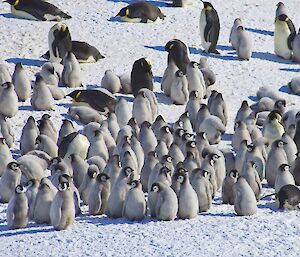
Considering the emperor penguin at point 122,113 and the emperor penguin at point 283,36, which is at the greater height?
the emperor penguin at point 283,36

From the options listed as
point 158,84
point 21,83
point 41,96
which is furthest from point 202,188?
point 158,84

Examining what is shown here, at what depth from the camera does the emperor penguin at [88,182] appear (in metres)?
9.69

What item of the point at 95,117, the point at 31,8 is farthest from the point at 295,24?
the point at 95,117

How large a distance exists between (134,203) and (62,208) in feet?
2.22

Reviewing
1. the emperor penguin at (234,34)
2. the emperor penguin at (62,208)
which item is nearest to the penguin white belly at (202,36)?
the emperor penguin at (234,34)

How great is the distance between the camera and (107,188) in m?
9.41

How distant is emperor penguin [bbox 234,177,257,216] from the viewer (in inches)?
370

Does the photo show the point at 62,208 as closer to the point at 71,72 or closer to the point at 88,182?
the point at 88,182

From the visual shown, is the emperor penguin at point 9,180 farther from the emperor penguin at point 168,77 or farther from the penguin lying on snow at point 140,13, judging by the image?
the penguin lying on snow at point 140,13

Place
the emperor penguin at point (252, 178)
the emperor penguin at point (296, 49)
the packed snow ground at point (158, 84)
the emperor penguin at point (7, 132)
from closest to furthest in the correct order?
the packed snow ground at point (158, 84), the emperor penguin at point (252, 178), the emperor penguin at point (7, 132), the emperor penguin at point (296, 49)

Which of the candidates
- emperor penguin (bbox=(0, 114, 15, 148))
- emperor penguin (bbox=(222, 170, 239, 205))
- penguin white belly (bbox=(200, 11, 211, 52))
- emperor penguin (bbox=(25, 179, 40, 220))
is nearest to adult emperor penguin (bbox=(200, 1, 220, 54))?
penguin white belly (bbox=(200, 11, 211, 52))

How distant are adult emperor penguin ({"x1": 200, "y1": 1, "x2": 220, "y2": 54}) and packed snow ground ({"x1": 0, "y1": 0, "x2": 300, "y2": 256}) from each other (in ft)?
0.61

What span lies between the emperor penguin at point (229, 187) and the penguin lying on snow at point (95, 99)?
346 centimetres

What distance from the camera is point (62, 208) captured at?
8789 millimetres
